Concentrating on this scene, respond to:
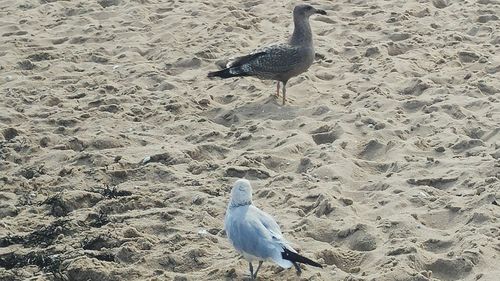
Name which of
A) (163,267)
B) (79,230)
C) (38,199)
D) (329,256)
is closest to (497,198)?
(329,256)

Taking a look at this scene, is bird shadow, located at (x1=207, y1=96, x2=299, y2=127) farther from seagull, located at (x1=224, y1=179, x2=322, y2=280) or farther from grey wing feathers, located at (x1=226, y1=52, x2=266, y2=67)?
seagull, located at (x1=224, y1=179, x2=322, y2=280)

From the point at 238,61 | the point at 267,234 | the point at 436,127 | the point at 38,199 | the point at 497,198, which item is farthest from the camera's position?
the point at 238,61

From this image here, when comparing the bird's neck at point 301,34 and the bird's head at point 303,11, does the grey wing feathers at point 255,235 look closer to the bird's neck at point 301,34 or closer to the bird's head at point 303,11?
the bird's neck at point 301,34

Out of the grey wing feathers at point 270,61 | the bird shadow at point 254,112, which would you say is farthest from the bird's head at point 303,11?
the bird shadow at point 254,112

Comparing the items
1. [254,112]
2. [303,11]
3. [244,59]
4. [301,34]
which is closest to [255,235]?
[254,112]

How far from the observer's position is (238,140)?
7.33m

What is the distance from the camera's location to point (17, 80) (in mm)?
8688

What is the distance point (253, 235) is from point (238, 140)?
93.9 inches

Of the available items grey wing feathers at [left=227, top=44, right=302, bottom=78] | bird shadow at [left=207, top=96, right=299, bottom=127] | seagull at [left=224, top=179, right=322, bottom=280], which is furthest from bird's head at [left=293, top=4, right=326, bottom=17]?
seagull at [left=224, top=179, right=322, bottom=280]

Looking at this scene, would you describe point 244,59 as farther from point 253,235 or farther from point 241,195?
point 253,235

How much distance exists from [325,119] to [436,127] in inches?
34.8

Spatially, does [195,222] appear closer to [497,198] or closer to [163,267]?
[163,267]

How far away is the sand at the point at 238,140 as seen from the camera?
18.2 ft

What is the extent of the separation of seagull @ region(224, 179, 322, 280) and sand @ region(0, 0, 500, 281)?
12.1 inches
